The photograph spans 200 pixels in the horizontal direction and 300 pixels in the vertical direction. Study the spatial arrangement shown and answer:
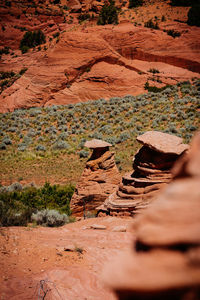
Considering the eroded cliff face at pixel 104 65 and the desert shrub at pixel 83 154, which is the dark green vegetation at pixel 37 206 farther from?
the eroded cliff face at pixel 104 65

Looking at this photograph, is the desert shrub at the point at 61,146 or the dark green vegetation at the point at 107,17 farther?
the dark green vegetation at the point at 107,17

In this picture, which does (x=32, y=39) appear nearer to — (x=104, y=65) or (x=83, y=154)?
(x=104, y=65)

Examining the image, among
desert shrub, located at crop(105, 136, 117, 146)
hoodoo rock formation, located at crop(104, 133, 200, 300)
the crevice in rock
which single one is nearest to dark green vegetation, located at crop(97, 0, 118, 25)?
the crevice in rock

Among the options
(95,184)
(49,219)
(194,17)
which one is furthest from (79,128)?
(194,17)

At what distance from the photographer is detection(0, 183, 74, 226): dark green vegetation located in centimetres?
895

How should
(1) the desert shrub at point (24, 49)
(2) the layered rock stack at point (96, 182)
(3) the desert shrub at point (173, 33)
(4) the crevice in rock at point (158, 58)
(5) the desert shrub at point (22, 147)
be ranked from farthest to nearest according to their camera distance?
(1) the desert shrub at point (24, 49)
(3) the desert shrub at point (173, 33)
(4) the crevice in rock at point (158, 58)
(5) the desert shrub at point (22, 147)
(2) the layered rock stack at point (96, 182)

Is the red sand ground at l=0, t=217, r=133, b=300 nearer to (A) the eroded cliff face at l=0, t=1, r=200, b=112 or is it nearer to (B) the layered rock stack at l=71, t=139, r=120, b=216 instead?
(B) the layered rock stack at l=71, t=139, r=120, b=216

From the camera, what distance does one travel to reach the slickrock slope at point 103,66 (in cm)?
3216

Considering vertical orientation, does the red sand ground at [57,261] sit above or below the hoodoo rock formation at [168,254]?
below

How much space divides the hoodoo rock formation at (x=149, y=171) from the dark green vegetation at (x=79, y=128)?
24.2 feet

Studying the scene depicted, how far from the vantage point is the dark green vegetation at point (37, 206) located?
352 inches

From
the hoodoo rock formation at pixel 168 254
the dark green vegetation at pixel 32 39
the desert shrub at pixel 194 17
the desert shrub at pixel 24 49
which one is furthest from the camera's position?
the dark green vegetation at pixel 32 39

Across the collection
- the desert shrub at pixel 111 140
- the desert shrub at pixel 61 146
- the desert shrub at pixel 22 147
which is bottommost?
the desert shrub at pixel 22 147

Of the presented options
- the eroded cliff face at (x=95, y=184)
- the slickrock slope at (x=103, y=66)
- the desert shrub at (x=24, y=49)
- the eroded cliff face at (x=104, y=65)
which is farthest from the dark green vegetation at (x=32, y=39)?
the eroded cliff face at (x=95, y=184)
